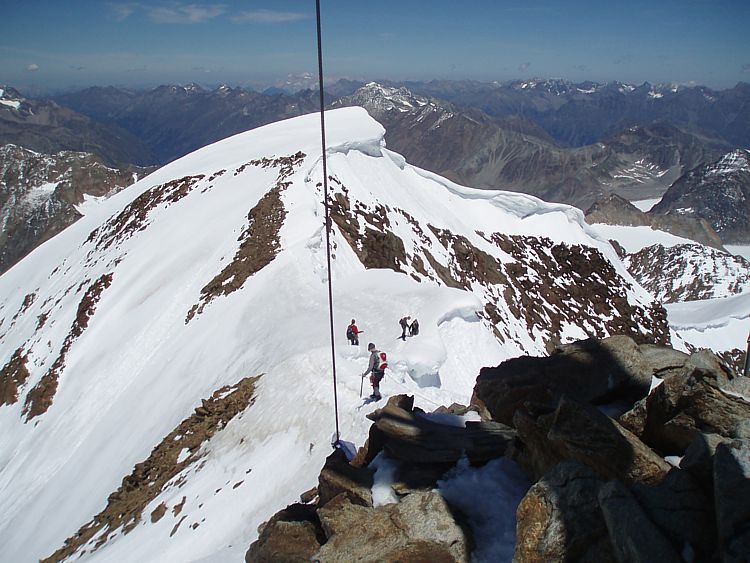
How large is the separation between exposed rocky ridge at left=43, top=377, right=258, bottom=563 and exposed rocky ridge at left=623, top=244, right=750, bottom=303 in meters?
148

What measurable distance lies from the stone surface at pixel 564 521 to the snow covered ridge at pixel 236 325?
6.86 meters

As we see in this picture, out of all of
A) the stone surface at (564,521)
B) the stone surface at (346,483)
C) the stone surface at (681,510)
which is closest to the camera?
the stone surface at (681,510)

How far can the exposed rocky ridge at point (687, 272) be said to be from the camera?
5576 inches

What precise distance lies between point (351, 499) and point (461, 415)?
12.7 feet

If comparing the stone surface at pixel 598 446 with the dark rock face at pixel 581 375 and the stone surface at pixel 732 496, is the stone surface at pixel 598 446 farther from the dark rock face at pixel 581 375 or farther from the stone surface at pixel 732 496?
the dark rock face at pixel 581 375

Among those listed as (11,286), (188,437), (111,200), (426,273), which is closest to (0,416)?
(188,437)

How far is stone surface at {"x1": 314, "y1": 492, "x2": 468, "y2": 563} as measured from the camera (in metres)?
6.18

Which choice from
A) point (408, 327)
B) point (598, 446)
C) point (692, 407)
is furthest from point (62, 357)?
point (692, 407)

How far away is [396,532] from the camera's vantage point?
6.49m

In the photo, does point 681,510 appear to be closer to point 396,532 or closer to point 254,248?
point 396,532

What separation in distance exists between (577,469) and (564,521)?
609mm

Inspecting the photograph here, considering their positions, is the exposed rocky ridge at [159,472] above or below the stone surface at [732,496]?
below

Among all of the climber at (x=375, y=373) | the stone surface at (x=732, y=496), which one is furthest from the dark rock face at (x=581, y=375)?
the climber at (x=375, y=373)

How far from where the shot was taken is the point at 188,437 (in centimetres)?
1769
